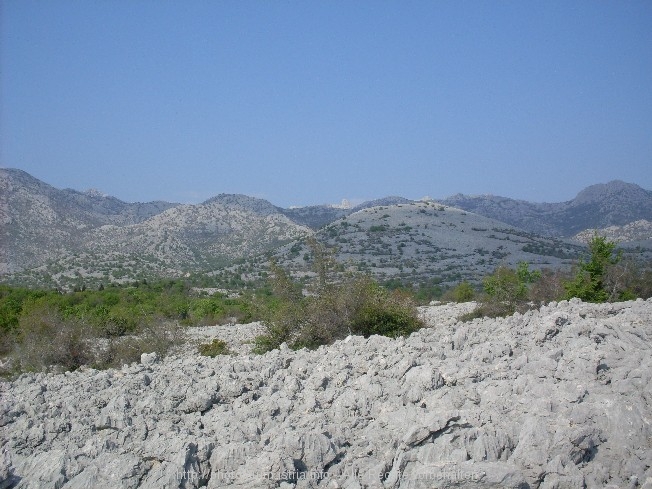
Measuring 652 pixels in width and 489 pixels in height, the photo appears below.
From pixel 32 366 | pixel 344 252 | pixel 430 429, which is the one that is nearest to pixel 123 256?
pixel 344 252

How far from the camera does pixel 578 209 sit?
431 ft

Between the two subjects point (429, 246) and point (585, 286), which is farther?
point (429, 246)

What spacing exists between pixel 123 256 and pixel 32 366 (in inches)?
2391

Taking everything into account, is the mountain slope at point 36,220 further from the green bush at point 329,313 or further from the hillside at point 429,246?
the green bush at point 329,313

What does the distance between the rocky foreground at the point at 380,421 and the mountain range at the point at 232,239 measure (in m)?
40.9

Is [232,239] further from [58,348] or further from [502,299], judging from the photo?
[58,348]

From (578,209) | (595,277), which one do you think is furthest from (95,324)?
(578,209)

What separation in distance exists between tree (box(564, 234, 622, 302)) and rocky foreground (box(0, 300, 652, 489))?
12.8 m

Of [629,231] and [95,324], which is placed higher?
[629,231]

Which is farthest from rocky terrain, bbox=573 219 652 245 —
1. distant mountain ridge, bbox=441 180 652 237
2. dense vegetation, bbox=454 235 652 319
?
dense vegetation, bbox=454 235 652 319

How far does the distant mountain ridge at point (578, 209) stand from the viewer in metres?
111

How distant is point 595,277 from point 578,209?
118 metres

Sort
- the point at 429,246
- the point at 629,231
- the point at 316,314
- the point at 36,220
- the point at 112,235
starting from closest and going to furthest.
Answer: the point at 316,314 < the point at 429,246 < the point at 36,220 < the point at 112,235 < the point at 629,231

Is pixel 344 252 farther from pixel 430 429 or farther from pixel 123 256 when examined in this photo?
pixel 430 429
